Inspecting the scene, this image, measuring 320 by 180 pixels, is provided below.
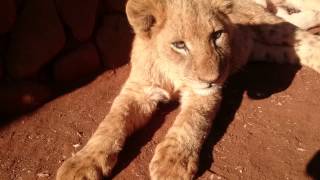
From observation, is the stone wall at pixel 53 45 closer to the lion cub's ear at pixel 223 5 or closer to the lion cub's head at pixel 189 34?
the lion cub's head at pixel 189 34

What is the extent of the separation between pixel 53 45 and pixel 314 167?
225cm

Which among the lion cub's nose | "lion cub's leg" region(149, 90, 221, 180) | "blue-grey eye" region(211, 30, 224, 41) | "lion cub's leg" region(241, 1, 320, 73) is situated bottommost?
"lion cub's leg" region(241, 1, 320, 73)

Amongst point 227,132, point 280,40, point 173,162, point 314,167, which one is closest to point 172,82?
point 227,132

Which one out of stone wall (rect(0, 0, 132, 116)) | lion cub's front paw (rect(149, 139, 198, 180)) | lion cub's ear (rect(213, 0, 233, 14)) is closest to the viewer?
lion cub's front paw (rect(149, 139, 198, 180))

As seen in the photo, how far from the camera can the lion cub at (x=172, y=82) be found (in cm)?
324

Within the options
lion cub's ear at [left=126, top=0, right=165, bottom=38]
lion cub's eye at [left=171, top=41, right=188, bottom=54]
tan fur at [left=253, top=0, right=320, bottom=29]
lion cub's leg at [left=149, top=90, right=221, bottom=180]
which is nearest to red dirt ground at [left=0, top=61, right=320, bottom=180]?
lion cub's leg at [left=149, top=90, right=221, bottom=180]

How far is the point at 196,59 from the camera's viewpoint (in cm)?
333

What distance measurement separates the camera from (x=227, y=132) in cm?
367

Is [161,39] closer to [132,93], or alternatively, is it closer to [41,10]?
[132,93]

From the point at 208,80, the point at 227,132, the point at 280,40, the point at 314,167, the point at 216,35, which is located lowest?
the point at 280,40

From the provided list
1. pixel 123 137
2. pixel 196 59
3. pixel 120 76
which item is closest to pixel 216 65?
pixel 196 59

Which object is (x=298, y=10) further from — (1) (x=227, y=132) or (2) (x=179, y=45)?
(2) (x=179, y=45)

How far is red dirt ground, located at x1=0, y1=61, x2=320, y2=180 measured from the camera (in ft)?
11.0

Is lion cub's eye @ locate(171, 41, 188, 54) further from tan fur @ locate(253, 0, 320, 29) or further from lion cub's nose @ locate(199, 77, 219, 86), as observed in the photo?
tan fur @ locate(253, 0, 320, 29)
